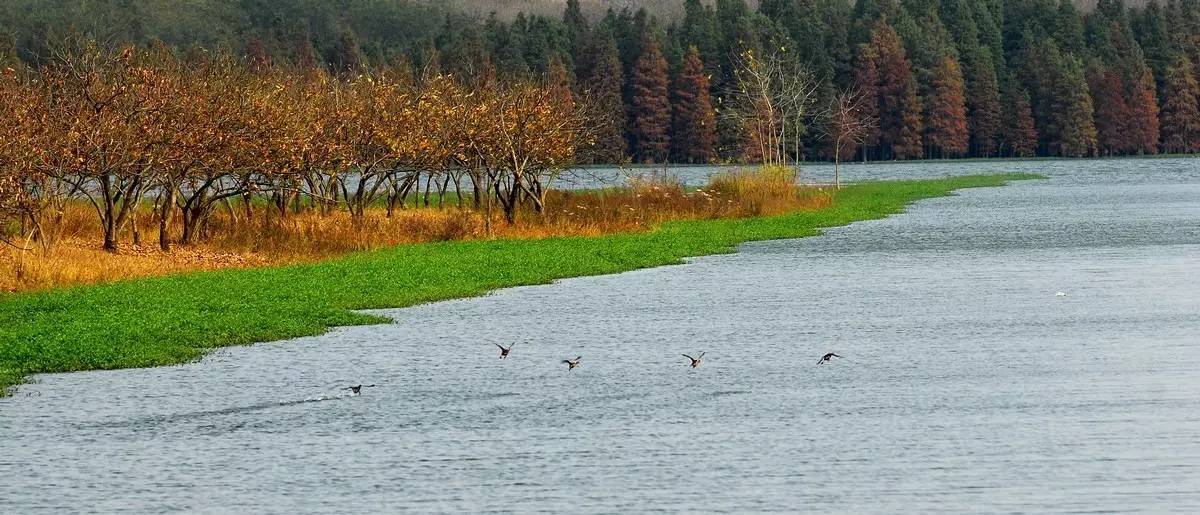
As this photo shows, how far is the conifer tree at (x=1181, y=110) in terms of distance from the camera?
6093 inches

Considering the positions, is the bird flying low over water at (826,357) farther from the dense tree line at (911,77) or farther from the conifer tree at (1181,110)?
the conifer tree at (1181,110)

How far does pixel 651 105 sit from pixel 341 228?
359ft

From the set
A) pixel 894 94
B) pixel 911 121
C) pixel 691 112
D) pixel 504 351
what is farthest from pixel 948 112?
pixel 504 351

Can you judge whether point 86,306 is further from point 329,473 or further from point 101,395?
point 329,473

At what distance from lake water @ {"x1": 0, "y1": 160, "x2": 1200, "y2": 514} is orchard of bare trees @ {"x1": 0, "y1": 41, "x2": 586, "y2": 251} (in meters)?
9.11

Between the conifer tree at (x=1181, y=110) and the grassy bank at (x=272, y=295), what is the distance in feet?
392

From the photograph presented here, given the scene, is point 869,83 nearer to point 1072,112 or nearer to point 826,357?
point 1072,112

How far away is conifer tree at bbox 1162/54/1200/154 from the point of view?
155 metres

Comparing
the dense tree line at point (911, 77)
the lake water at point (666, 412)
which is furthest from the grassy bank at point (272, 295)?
the dense tree line at point (911, 77)

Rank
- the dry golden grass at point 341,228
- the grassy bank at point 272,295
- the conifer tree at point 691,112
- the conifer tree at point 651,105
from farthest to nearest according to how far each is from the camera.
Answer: the conifer tree at point 651,105, the conifer tree at point 691,112, the dry golden grass at point 341,228, the grassy bank at point 272,295

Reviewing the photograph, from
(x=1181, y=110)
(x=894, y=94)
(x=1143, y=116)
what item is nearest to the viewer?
(x=1143, y=116)

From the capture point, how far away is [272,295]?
91.1ft

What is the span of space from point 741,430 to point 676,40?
150967 millimetres

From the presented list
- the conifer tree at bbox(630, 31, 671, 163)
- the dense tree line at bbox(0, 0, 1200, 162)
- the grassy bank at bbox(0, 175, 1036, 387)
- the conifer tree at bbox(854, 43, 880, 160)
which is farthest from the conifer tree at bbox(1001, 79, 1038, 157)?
the grassy bank at bbox(0, 175, 1036, 387)
